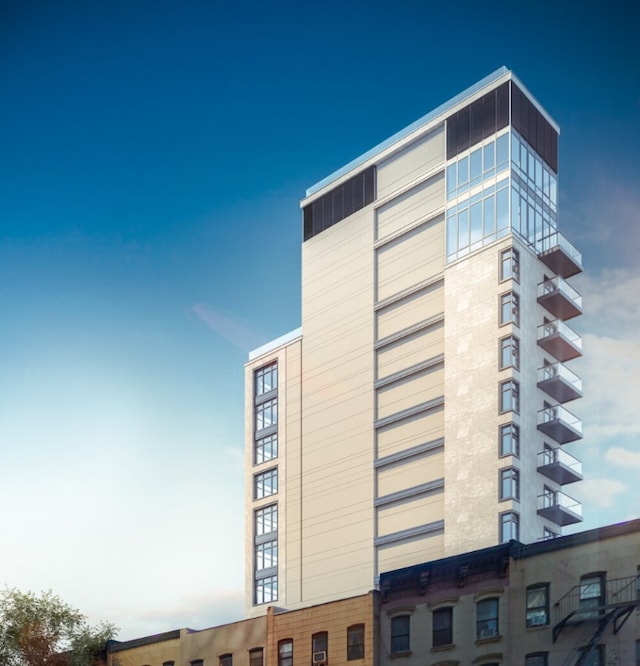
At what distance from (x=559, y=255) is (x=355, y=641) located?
132 ft

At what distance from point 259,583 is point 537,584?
174 feet

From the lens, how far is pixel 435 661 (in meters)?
62.4

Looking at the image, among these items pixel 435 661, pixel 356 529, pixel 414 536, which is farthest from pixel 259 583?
pixel 435 661

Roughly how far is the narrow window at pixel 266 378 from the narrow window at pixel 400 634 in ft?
161

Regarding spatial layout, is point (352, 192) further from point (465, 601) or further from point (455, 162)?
point (465, 601)

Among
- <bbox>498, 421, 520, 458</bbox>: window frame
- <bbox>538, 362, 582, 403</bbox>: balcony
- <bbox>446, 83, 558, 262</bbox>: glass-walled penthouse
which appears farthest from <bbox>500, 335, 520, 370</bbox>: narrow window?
<bbox>446, 83, 558, 262</bbox>: glass-walled penthouse

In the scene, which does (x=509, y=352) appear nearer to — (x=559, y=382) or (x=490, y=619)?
(x=559, y=382)

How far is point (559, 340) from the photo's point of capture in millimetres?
91625

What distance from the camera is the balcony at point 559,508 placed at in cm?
8725

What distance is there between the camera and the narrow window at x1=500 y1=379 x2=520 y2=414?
8669 cm

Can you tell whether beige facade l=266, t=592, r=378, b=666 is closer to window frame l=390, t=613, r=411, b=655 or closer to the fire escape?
window frame l=390, t=613, r=411, b=655

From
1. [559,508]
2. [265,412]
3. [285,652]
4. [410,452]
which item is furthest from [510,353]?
Answer: [265,412]

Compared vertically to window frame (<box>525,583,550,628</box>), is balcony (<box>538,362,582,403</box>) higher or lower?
higher

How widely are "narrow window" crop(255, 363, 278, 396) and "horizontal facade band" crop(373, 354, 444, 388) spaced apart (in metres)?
16.1
